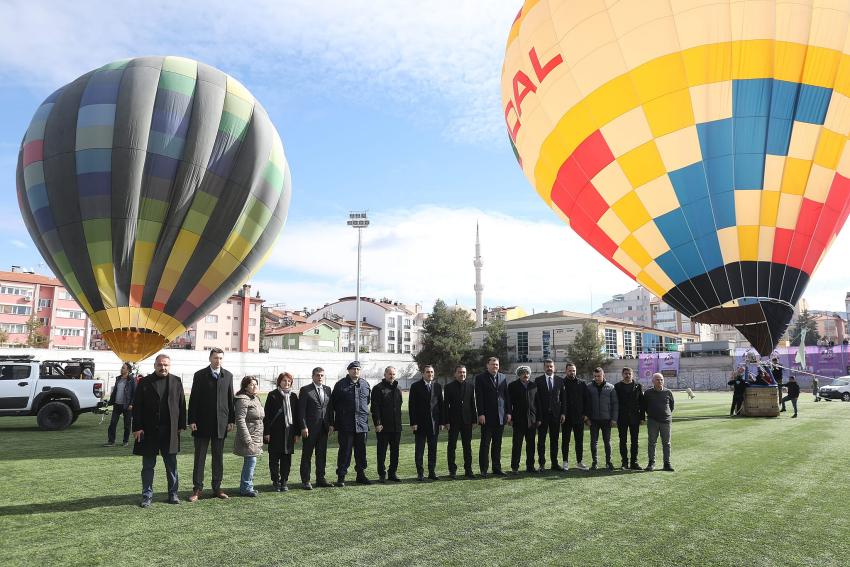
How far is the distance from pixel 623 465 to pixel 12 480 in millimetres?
9103

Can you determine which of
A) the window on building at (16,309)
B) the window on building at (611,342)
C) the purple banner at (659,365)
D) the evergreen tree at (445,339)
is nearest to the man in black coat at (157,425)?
the evergreen tree at (445,339)

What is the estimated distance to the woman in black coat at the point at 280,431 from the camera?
762cm

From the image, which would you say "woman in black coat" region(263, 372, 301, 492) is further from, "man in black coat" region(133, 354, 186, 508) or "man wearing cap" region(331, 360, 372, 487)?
"man in black coat" region(133, 354, 186, 508)

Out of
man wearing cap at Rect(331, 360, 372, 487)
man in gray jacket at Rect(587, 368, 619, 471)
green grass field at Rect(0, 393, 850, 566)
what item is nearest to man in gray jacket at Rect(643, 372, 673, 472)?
green grass field at Rect(0, 393, 850, 566)

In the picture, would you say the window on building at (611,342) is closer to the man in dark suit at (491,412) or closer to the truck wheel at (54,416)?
the truck wheel at (54,416)

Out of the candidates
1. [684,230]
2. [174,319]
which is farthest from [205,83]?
[684,230]

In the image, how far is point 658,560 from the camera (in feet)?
16.1

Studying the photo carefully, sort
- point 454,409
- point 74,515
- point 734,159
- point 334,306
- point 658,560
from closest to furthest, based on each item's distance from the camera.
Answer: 1. point 658,560
2. point 74,515
3. point 454,409
4. point 734,159
5. point 334,306

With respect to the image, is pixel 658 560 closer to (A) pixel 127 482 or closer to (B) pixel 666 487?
(B) pixel 666 487

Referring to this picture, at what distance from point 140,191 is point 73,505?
34.4 feet

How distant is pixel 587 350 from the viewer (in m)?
60.8

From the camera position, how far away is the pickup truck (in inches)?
605

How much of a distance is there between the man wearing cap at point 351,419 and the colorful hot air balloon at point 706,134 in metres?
8.87

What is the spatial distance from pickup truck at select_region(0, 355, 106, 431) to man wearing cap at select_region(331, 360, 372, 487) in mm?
11073
